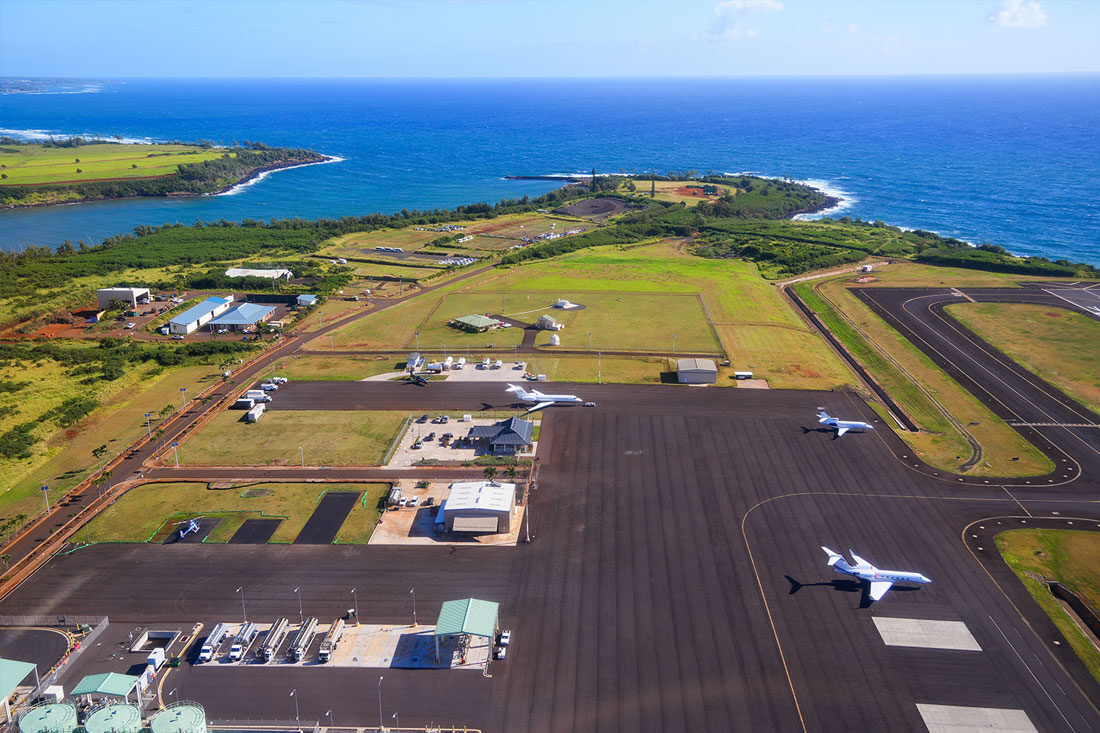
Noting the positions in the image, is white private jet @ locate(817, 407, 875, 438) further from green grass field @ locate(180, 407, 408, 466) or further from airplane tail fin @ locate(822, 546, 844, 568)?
green grass field @ locate(180, 407, 408, 466)

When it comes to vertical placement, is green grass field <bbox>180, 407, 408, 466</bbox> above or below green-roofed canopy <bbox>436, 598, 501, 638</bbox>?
below

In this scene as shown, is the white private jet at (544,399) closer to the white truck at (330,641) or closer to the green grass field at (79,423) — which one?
the white truck at (330,641)

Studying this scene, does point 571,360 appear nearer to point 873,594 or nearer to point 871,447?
→ point 871,447

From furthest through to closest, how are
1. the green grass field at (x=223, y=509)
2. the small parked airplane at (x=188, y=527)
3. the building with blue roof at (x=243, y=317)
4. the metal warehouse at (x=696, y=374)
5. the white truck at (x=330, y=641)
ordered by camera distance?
the building with blue roof at (x=243, y=317) < the metal warehouse at (x=696, y=374) < the green grass field at (x=223, y=509) < the small parked airplane at (x=188, y=527) < the white truck at (x=330, y=641)

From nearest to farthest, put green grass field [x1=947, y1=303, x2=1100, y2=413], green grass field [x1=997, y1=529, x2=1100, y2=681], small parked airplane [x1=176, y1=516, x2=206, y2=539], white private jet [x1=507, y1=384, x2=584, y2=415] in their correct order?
green grass field [x1=997, y1=529, x2=1100, y2=681], small parked airplane [x1=176, y1=516, x2=206, y2=539], white private jet [x1=507, y1=384, x2=584, y2=415], green grass field [x1=947, y1=303, x2=1100, y2=413]

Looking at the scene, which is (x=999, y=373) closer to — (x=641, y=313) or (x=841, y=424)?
(x=841, y=424)

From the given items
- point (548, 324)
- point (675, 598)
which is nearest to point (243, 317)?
point (548, 324)

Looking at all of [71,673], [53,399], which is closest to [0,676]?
[71,673]

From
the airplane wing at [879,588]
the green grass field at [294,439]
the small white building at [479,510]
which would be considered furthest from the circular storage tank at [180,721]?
the airplane wing at [879,588]

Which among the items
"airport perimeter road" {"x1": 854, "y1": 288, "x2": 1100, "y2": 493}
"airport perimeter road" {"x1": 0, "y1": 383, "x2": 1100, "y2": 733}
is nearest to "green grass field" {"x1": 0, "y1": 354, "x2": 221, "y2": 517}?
"airport perimeter road" {"x1": 0, "y1": 383, "x2": 1100, "y2": 733}
